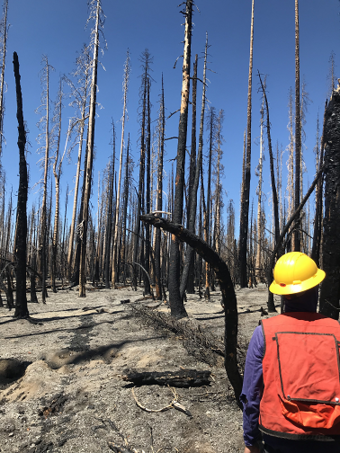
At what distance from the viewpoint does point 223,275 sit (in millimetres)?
2117

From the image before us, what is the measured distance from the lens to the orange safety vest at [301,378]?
4.34ft

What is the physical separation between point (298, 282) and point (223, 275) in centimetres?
65

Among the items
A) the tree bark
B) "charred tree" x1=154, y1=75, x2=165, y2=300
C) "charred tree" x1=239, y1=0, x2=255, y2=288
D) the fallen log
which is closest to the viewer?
the fallen log

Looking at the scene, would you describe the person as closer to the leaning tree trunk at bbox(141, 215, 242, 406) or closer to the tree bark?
the leaning tree trunk at bbox(141, 215, 242, 406)

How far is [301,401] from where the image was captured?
1342 mm

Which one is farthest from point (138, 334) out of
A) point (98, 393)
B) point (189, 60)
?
point (189, 60)

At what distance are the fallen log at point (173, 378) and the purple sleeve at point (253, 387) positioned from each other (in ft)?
6.63

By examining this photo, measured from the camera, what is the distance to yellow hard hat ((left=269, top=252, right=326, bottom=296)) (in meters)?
1.51

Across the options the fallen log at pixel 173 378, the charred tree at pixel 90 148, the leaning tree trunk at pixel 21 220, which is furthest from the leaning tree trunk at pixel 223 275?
the charred tree at pixel 90 148

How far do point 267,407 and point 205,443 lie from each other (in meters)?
1.50

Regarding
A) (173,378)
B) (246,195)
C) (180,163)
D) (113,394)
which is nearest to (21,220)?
(180,163)

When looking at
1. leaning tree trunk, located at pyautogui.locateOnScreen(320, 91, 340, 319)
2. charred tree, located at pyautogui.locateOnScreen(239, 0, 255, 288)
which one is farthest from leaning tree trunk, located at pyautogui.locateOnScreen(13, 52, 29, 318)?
charred tree, located at pyautogui.locateOnScreen(239, 0, 255, 288)

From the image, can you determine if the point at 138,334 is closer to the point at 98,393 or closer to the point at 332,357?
the point at 98,393

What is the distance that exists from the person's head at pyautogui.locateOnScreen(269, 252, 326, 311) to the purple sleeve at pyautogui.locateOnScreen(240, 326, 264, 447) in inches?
8.6
